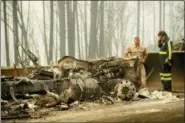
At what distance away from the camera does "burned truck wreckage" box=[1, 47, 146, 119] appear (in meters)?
9.20

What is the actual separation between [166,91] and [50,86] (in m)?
3.90

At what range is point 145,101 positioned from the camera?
9906 millimetres

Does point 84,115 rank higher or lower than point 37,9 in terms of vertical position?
lower

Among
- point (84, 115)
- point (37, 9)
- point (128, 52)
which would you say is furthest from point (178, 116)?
point (37, 9)

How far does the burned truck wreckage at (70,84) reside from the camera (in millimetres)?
9203

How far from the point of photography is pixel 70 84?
9.27 metres

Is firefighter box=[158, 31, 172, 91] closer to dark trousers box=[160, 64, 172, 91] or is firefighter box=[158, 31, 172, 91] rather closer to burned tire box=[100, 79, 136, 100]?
dark trousers box=[160, 64, 172, 91]

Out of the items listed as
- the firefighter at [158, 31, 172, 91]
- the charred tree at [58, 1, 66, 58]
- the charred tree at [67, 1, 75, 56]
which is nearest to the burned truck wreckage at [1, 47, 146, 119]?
the firefighter at [158, 31, 172, 91]

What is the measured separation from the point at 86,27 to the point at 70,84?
3641 centimetres

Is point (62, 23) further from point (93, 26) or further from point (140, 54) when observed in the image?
point (140, 54)

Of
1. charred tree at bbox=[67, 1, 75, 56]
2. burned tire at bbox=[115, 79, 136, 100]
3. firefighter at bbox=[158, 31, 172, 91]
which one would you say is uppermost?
charred tree at bbox=[67, 1, 75, 56]

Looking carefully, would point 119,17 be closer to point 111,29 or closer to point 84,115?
point 111,29

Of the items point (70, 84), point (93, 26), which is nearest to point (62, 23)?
point (93, 26)

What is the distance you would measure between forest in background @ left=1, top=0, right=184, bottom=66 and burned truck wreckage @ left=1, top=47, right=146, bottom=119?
2078 centimetres
